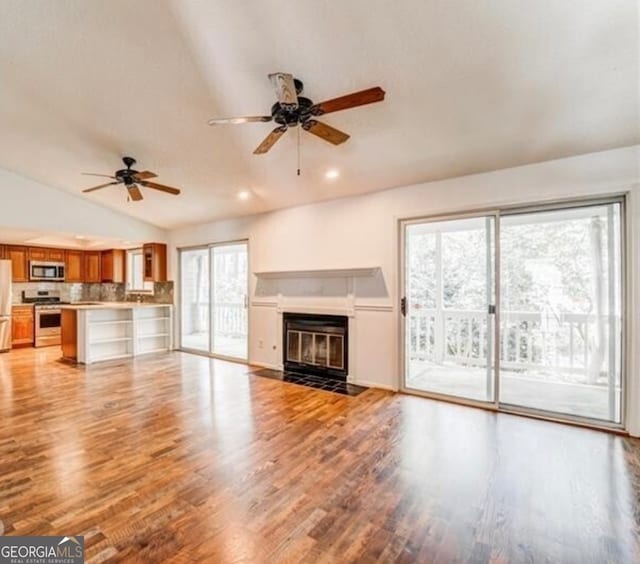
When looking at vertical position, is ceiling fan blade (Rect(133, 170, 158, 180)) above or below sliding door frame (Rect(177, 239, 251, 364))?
above

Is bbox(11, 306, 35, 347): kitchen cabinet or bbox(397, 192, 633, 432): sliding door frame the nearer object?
bbox(397, 192, 633, 432): sliding door frame

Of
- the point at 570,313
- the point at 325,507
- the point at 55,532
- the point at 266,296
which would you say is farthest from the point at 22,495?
the point at 570,313

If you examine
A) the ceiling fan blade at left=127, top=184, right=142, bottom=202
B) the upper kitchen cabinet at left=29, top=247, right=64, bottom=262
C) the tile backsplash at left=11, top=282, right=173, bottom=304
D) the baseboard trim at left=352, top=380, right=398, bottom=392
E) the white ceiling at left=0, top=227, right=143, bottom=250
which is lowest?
the baseboard trim at left=352, top=380, right=398, bottom=392

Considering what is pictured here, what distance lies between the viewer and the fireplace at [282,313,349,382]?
4.82m

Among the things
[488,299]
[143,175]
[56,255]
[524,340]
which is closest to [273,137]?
[143,175]

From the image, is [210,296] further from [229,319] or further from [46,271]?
[46,271]

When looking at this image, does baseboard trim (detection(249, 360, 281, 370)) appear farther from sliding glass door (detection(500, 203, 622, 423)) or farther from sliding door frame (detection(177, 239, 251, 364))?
sliding glass door (detection(500, 203, 622, 423))

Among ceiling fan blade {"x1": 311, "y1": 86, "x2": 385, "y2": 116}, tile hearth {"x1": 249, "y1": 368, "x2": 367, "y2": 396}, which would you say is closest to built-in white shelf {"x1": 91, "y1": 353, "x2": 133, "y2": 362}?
tile hearth {"x1": 249, "y1": 368, "x2": 367, "y2": 396}

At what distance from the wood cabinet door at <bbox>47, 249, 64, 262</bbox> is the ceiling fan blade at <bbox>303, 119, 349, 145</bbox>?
7906 mm

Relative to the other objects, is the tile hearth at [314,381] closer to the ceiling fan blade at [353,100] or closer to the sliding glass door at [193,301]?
the sliding glass door at [193,301]

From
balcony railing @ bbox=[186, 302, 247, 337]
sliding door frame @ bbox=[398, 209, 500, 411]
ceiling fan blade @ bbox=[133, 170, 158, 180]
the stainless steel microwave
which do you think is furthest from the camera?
the stainless steel microwave

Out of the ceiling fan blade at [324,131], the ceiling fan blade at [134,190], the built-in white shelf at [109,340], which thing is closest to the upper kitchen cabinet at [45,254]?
the built-in white shelf at [109,340]

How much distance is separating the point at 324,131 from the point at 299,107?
0.27 metres

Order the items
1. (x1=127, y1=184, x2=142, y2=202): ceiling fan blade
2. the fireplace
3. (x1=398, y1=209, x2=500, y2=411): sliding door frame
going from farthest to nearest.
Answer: the fireplace, (x1=127, y1=184, x2=142, y2=202): ceiling fan blade, (x1=398, y1=209, x2=500, y2=411): sliding door frame
